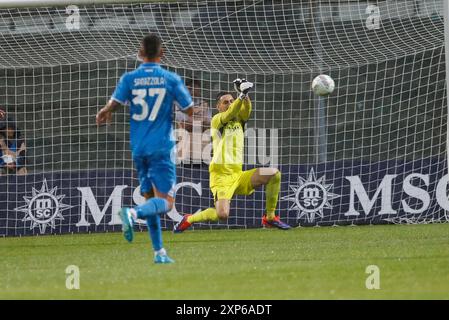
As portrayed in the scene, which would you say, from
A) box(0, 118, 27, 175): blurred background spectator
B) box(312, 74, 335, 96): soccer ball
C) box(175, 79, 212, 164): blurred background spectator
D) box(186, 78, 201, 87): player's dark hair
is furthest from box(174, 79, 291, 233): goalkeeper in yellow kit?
box(0, 118, 27, 175): blurred background spectator

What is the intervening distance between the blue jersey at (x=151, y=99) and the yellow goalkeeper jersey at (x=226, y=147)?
14.3 ft

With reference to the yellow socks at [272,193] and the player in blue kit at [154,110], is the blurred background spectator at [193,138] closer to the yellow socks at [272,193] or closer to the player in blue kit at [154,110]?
the yellow socks at [272,193]

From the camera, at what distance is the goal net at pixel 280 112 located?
16.1 meters

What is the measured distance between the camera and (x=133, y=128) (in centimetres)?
998

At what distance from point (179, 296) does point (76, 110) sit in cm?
1000

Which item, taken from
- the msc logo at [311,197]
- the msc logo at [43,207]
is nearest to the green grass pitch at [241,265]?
the msc logo at [43,207]

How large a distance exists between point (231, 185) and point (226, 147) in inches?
20.2

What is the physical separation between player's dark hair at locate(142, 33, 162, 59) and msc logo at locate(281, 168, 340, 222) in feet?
22.4

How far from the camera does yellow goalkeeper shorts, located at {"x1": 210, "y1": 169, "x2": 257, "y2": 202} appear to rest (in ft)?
47.1

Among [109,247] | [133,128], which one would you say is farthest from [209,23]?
[133,128]

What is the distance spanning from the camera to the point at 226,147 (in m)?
14.5

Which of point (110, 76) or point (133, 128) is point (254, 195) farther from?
point (133, 128)

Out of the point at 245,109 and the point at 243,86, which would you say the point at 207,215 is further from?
the point at 243,86

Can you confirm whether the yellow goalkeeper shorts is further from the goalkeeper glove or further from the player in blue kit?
the player in blue kit
